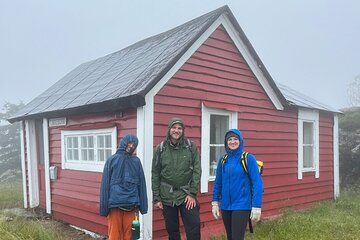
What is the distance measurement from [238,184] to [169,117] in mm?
2212

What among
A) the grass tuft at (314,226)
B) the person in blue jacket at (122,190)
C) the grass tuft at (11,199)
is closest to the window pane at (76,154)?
the person in blue jacket at (122,190)

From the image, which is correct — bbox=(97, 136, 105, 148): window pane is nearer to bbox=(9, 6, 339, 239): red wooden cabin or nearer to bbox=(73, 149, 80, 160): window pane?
bbox=(9, 6, 339, 239): red wooden cabin

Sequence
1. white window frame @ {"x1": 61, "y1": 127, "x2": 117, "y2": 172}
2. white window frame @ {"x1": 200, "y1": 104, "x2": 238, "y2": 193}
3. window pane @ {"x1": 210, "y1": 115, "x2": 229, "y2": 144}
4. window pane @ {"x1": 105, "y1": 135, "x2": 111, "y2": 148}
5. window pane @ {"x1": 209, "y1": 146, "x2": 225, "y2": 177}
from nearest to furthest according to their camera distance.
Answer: white window frame @ {"x1": 61, "y1": 127, "x2": 117, "y2": 172} → window pane @ {"x1": 105, "y1": 135, "x2": 111, "y2": 148} → white window frame @ {"x1": 200, "y1": 104, "x2": 238, "y2": 193} → window pane @ {"x1": 209, "y1": 146, "x2": 225, "y2": 177} → window pane @ {"x1": 210, "y1": 115, "x2": 229, "y2": 144}

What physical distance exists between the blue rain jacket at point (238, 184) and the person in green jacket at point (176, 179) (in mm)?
454

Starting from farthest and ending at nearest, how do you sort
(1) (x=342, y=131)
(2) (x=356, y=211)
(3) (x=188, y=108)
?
1. (1) (x=342, y=131)
2. (2) (x=356, y=211)
3. (3) (x=188, y=108)

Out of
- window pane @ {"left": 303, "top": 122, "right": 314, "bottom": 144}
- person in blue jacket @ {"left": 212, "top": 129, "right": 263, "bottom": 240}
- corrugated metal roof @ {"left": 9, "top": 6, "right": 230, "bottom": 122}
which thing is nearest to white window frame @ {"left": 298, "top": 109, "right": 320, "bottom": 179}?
window pane @ {"left": 303, "top": 122, "right": 314, "bottom": 144}

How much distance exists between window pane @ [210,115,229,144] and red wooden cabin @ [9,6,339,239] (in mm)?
20

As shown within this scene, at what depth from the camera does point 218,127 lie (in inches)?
296

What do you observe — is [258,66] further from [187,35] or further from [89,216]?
[89,216]

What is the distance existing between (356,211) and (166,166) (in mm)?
5783

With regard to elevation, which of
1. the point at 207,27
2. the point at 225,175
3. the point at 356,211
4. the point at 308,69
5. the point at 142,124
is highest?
the point at 308,69

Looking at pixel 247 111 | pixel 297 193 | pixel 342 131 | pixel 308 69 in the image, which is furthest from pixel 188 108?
pixel 308 69

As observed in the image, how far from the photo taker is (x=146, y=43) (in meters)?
8.87

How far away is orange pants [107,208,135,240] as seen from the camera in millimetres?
4863
